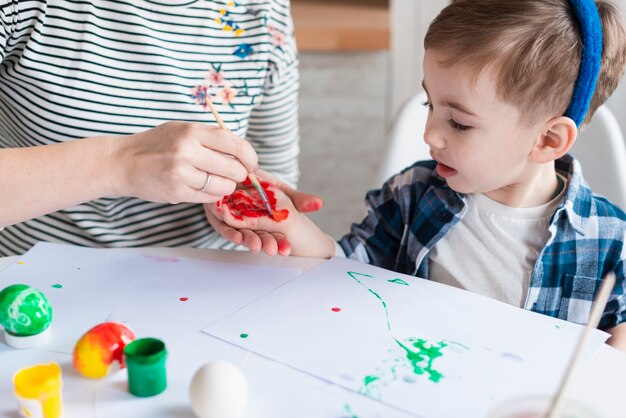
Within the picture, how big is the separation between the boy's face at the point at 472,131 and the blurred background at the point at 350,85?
123 centimetres

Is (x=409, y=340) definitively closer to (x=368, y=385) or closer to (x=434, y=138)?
(x=368, y=385)

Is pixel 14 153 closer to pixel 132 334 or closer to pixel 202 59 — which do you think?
pixel 132 334

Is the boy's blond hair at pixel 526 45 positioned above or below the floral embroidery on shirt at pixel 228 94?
above

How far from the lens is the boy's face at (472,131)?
3.09 ft

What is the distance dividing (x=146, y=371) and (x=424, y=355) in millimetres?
294

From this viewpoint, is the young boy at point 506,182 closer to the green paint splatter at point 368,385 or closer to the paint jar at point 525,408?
the green paint splatter at point 368,385

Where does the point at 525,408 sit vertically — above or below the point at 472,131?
below

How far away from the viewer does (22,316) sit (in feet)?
2.43

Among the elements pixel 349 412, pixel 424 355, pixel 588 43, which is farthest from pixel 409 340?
pixel 588 43

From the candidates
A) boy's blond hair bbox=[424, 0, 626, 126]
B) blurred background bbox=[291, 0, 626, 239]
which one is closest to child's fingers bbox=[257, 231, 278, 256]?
boy's blond hair bbox=[424, 0, 626, 126]

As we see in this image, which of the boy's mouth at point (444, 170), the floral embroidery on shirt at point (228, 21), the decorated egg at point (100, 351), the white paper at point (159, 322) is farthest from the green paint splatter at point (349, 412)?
the floral embroidery on shirt at point (228, 21)

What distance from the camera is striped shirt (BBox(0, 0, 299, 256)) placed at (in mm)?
1032

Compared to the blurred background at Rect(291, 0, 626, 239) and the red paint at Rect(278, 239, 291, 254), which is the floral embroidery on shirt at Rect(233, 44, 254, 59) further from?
the blurred background at Rect(291, 0, 626, 239)

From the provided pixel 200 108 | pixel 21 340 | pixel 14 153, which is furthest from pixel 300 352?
pixel 200 108
